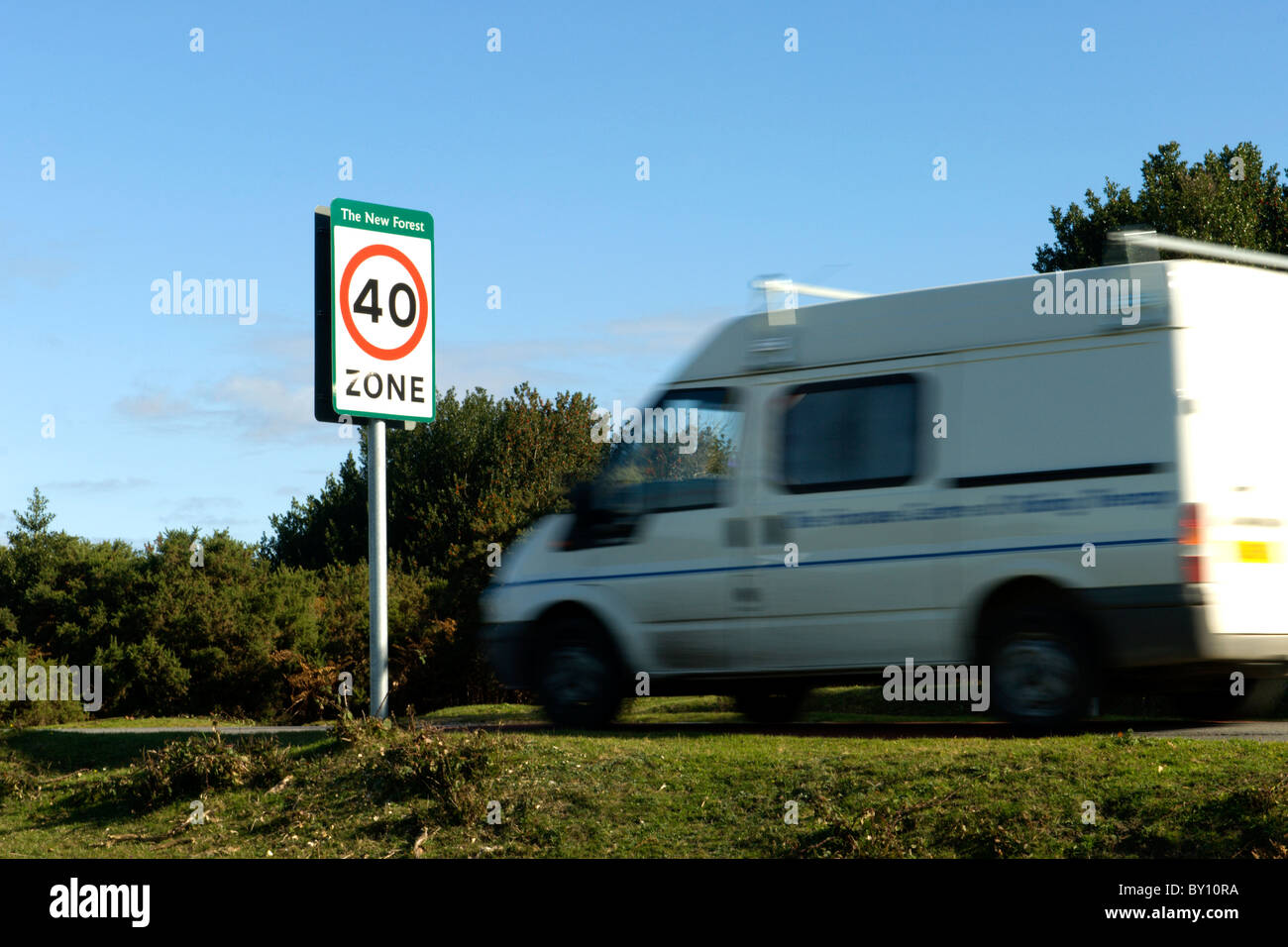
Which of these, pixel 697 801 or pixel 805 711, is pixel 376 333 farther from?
pixel 805 711

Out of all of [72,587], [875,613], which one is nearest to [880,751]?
[875,613]

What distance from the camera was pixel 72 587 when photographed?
3155 cm

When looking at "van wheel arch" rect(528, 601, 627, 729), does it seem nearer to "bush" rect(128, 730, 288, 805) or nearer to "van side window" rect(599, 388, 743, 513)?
Result: "van side window" rect(599, 388, 743, 513)

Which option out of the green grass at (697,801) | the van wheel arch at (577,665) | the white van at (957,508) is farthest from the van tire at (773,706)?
the green grass at (697,801)

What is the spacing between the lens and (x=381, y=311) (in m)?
10.2

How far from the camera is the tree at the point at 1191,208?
31062 mm

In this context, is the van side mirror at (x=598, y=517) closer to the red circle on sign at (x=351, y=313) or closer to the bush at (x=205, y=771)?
the red circle on sign at (x=351, y=313)

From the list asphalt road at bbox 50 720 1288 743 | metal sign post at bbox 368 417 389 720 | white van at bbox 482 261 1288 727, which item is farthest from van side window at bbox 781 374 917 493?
metal sign post at bbox 368 417 389 720

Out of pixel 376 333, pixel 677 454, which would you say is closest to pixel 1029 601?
pixel 677 454

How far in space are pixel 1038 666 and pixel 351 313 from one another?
17.6 feet

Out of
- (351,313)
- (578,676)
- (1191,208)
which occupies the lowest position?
(578,676)

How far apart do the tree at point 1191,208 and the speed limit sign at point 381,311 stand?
79.5 feet
